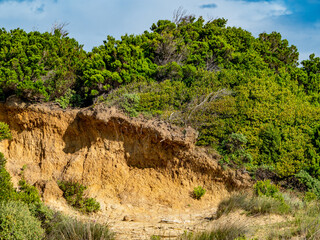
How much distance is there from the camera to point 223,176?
1327 cm

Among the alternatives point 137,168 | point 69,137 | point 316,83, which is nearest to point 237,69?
point 316,83

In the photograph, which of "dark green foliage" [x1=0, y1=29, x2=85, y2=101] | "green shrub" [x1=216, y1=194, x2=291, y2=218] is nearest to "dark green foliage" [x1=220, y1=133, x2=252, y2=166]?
"green shrub" [x1=216, y1=194, x2=291, y2=218]

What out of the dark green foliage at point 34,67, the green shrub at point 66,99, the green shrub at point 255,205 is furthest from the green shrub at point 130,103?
the green shrub at point 255,205

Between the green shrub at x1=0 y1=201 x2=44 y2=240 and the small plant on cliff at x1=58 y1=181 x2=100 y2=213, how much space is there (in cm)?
408

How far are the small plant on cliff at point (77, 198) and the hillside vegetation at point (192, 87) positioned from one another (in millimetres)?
3299

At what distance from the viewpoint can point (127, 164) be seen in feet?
44.6

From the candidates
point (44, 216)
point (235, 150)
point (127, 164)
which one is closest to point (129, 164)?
point (127, 164)

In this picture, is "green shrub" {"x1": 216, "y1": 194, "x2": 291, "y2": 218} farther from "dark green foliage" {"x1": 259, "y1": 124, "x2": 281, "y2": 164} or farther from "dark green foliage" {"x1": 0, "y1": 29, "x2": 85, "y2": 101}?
"dark green foliage" {"x1": 0, "y1": 29, "x2": 85, "y2": 101}

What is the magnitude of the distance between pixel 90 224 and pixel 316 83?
14569 millimetres

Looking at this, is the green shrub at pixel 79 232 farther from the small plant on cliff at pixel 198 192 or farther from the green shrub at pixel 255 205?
the small plant on cliff at pixel 198 192

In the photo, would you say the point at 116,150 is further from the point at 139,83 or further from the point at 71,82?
the point at 71,82

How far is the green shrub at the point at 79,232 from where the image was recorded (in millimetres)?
8030

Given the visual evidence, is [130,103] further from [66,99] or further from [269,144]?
[269,144]

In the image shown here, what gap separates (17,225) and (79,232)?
135cm
